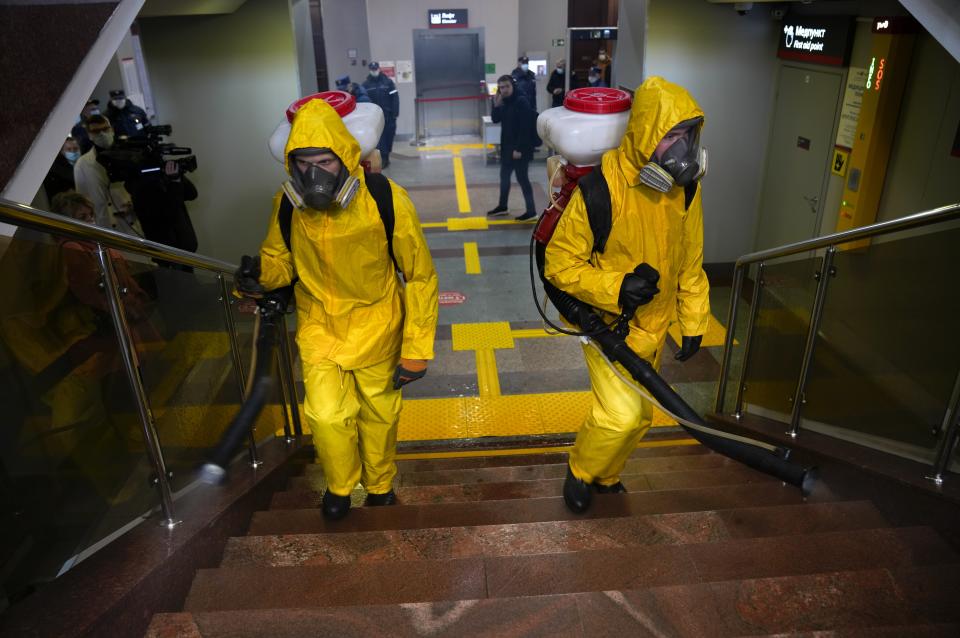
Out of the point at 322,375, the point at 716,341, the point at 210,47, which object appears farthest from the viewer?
the point at 210,47

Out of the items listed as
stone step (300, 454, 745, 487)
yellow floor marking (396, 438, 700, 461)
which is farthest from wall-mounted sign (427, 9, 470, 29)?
stone step (300, 454, 745, 487)

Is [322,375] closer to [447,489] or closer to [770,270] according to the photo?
[447,489]

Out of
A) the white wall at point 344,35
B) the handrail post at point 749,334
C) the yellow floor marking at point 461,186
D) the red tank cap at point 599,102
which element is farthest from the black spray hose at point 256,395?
the white wall at point 344,35

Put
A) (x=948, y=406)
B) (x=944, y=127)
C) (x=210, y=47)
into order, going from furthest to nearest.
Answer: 1. (x=210, y=47)
2. (x=944, y=127)
3. (x=948, y=406)

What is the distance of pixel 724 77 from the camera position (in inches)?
223

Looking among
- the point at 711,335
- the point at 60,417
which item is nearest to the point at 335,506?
the point at 60,417

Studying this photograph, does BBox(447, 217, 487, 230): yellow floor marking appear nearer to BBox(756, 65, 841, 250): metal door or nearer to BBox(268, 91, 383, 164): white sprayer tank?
BBox(756, 65, 841, 250): metal door

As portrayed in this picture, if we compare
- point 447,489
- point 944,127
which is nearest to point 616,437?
point 447,489

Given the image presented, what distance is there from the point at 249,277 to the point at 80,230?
2.61ft

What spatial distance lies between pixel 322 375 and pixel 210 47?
4.12 m

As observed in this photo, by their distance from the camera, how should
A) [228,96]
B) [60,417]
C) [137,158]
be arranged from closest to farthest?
[60,417]
[137,158]
[228,96]

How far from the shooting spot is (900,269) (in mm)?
2693

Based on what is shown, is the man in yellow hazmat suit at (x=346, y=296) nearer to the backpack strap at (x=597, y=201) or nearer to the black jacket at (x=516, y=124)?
the backpack strap at (x=597, y=201)

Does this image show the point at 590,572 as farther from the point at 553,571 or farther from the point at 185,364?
the point at 185,364
